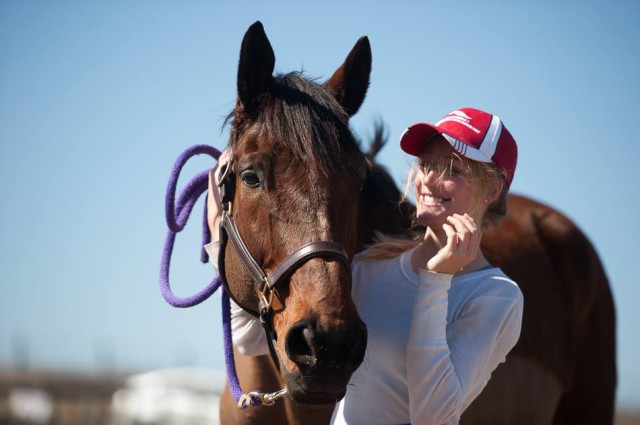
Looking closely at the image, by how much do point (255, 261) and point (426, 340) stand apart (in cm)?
66

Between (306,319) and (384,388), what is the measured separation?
23.6 inches

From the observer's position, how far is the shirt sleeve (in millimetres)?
2477

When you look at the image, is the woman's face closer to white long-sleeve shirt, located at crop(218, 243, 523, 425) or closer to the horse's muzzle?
white long-sleeve shirt, located at crop(218, 243, 523, 425)

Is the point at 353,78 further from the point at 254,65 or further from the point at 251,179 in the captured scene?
the point at 251,179

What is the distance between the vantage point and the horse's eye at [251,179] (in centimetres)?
267

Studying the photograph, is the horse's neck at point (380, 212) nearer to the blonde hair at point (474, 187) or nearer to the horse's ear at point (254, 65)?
the blonde hair at point (474, 187)

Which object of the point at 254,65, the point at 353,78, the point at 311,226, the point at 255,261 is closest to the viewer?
the point at 311,226

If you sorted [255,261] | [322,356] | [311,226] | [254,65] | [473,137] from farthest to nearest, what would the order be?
[254,65] < [473,137] < [255,261] < [311,226] < [322,356]

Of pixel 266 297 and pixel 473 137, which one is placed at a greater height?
pixel 473 137

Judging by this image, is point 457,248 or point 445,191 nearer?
point 457,248

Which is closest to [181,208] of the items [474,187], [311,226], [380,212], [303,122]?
[380,212]

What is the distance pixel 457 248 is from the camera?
99.5 inches

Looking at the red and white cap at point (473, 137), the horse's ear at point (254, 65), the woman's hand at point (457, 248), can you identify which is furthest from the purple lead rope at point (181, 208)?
the woman's hand at point (457, 248)

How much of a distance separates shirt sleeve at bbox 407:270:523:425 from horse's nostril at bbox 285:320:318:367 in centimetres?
42
